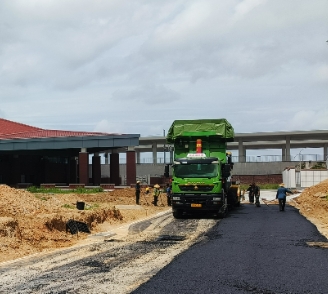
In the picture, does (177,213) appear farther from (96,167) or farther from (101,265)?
(96,167)

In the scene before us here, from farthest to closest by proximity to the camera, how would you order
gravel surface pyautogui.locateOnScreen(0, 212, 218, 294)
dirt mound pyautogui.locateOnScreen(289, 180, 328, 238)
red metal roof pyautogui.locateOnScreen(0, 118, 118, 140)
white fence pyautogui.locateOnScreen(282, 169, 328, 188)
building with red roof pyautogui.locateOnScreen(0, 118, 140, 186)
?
white fence pyautogui.locateOnScreen(282, 169, 328, 188), red metal roof pyautogui.locateOnScreen(0, 118, 118, 140), building with red roof pyautogui.locateOnScreen(0, 118, 140, 186), dirt mound pyautogui.locateOnScreen(289, 180, 328, 238), gravel surface pyautogui.locateOnScreen(0, 212, 218, 294)

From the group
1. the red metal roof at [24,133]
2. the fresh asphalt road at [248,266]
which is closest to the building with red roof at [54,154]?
the red metal roof at [24,133]

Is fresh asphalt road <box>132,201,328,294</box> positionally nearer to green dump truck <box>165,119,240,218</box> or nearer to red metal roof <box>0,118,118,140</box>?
green dump truck <box>165,119,240,218</box>

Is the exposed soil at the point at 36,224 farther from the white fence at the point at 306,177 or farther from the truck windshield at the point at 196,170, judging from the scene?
the white fence at the point at 306,177

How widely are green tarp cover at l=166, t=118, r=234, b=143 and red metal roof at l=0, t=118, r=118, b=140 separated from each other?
26771mm

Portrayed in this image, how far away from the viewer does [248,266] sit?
1094cm

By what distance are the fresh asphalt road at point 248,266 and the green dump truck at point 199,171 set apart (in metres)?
3.78

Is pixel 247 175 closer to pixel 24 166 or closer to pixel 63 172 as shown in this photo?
pixel 63 172

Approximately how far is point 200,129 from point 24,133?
34.8 m

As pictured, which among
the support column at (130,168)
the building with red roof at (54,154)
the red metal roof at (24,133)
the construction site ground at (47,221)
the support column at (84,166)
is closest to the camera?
the construction site ground at (47,221)

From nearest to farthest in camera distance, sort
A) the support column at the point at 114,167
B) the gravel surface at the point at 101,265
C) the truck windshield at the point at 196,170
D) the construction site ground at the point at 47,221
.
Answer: the gravel surface at the point at 101,265
the construction site ground at the point at 47,221
the truck windshield at the point at 196,170
the support column at the point at 114,167

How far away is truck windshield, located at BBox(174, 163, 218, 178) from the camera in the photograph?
844 inches

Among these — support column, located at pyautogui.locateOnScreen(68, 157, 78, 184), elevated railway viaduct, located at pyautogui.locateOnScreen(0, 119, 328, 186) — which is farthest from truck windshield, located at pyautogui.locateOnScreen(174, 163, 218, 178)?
support column, located at pyautogui.locateOnScreen(68, 157, 78, 184)

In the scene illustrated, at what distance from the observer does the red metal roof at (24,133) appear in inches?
2008
